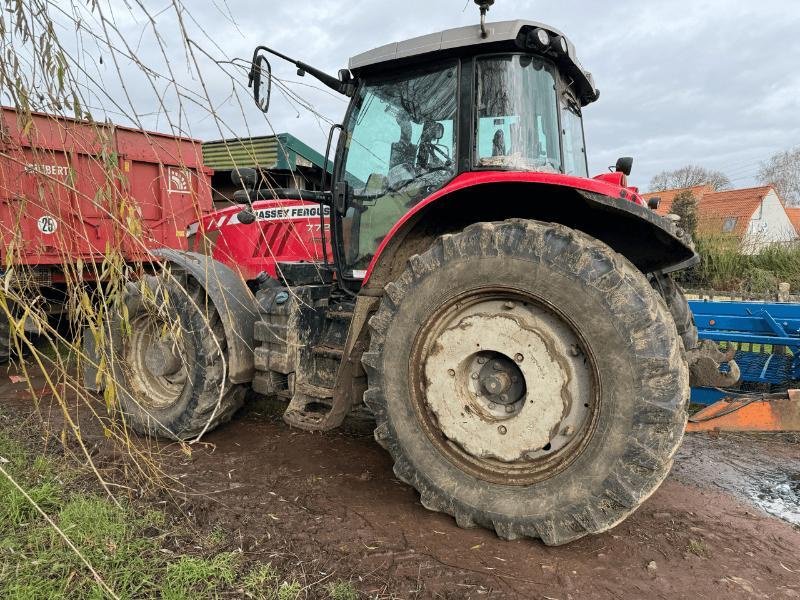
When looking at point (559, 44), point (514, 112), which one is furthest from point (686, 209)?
point (514, 112)

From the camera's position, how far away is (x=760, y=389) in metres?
4.59

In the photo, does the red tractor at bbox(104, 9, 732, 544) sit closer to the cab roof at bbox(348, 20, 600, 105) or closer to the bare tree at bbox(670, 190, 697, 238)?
the cab roof at bbox(348, 20, 600, 105)

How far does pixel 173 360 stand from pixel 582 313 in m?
2.80

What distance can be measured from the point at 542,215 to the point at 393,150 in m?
0.98

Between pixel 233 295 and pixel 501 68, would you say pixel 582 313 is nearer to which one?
pixel 501 68

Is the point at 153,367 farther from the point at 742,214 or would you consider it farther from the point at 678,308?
the point at 742,214

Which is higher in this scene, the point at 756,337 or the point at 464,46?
the point at 464,46

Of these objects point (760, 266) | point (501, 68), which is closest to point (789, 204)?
point (760, 266)

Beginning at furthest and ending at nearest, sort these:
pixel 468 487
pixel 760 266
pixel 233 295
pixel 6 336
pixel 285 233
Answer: pixel 760 266 < pixel 6 336 < pixel 285 233 < pixel 233 295 < pixel 468 487

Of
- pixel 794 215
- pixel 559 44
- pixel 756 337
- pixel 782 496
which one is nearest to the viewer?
pixel 559 44

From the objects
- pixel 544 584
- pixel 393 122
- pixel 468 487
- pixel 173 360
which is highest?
pixel 393 122

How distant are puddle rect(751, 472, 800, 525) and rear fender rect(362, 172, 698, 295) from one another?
1.46 meters

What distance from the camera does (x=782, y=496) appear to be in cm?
321

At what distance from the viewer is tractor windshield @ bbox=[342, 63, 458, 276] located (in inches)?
120
